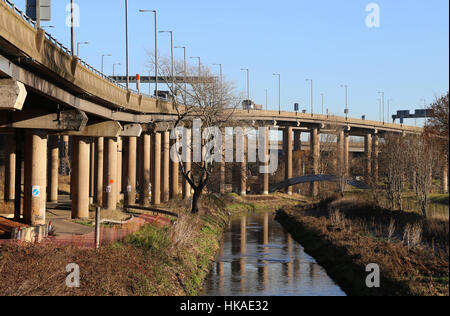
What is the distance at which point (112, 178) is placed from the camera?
197 ft

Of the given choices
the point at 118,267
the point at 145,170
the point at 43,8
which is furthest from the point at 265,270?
the point at 145,170

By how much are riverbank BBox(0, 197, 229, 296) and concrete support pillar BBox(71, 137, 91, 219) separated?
14.7m

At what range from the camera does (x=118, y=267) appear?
24828mm

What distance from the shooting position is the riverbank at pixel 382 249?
25656mm

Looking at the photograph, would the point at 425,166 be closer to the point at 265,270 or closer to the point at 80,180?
the point at 265,270

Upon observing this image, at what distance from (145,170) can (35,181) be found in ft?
103

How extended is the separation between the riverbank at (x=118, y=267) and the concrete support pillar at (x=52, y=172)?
38.3 meters

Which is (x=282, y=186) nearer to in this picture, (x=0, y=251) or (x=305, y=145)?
(x=305, y=145)

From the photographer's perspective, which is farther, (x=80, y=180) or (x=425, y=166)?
(x=80, y=180)
